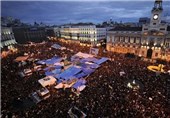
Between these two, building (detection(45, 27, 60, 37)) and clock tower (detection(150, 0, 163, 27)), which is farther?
building (detection(45, 27, 60, 37))

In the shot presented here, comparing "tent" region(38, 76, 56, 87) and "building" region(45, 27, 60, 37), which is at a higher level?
"building" region(45, 27, 60, 37)

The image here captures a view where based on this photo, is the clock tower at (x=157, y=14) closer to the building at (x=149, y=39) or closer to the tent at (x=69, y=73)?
the building at (x=149, y=39)

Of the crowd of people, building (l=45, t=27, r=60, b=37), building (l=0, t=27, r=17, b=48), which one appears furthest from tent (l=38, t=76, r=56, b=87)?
building (l=45, t=27, r=60, b=37)

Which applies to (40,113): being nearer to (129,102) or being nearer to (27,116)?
(27,116)

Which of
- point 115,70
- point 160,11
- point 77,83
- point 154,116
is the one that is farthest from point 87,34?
point 154,116

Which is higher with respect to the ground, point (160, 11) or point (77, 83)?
point (160, 11)

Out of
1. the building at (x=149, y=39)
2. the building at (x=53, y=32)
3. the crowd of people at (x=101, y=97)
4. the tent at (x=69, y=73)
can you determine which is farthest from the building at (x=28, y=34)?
the tent at (x=69, y=73)

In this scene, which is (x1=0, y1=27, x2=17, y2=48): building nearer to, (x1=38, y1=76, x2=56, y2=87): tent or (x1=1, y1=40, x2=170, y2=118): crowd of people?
(x1=1, y1=40, x2=170, y2=118): crowd of people
